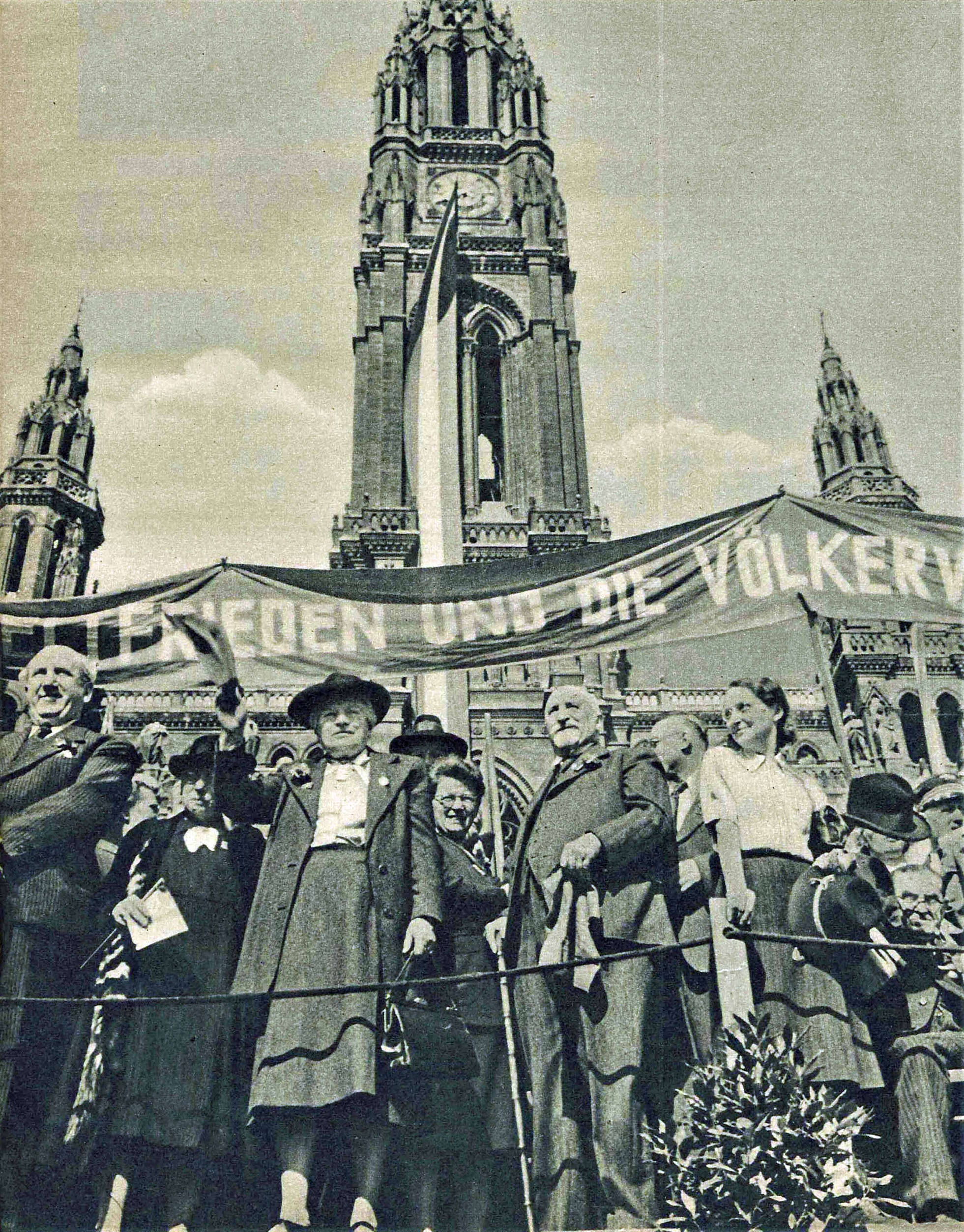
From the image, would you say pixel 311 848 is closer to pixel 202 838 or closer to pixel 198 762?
pixel 202 838

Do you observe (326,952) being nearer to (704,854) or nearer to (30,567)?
(704,854)

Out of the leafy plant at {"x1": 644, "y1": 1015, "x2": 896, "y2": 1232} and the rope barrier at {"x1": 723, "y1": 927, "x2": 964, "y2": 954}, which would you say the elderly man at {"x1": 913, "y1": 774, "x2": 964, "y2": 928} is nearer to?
the rope barrier at {"x1": 723, "y1": 927, "x2": 964, "y2": 954}

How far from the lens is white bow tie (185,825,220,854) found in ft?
15.6

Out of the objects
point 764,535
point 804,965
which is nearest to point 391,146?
point 764,535

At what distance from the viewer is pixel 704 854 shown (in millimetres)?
4977

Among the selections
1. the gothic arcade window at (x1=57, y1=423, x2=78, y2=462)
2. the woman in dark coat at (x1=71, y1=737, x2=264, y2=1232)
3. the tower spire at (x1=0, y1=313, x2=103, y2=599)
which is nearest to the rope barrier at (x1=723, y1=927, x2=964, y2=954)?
the woman in dark coat at (x1=71, y1=737, x2=264, y2=1232)

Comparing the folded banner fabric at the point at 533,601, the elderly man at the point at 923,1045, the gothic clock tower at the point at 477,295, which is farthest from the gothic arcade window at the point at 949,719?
the elderly man at the point at 923,1045

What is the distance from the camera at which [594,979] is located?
443 cm

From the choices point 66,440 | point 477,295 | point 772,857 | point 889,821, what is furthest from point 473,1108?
point 477,295

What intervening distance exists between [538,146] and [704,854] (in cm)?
3559

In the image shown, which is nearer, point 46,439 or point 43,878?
point 43,878

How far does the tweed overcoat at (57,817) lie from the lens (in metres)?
4.59

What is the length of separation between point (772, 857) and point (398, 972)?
1.75 metres

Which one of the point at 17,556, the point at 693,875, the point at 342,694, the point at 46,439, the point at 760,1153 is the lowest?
the point at 760,1153
